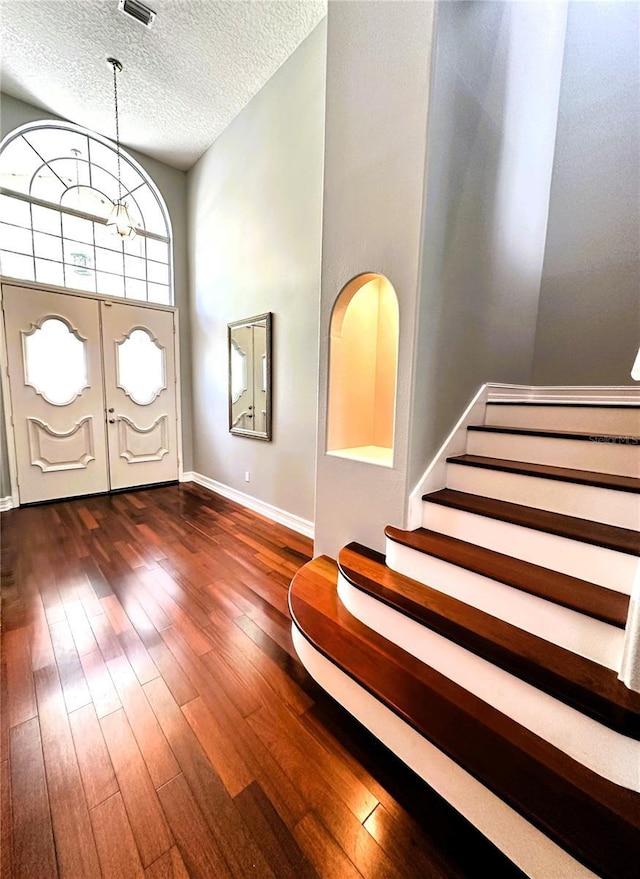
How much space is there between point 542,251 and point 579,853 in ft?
10.2

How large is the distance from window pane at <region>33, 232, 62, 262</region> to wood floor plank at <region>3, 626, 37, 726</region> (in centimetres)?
389

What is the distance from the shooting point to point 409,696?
114cm

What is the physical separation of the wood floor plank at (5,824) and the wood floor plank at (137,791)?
270mm

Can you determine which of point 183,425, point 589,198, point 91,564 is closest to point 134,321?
point 183,425

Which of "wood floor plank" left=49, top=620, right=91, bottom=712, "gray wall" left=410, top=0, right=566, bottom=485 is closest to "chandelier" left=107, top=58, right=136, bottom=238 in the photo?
"gray wall" left=410, top=0, right=566, bottom=485

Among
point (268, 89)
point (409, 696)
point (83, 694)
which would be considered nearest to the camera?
point (409, 696)

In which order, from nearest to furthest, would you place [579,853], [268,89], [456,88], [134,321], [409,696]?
1. [579,853]
2. [409,696]
3. [456,88]
4. [268,89]
5. [134,321]

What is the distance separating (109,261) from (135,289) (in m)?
0.39

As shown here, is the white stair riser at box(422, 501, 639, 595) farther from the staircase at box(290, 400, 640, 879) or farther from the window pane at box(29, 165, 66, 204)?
the window pane at box(29, 165, 66, 204)

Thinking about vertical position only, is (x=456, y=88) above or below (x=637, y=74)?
below

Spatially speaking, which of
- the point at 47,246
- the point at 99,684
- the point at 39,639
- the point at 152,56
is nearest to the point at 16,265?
the point at 47,246

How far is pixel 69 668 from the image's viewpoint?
1.59 metres

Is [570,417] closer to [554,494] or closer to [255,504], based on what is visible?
[554,494]

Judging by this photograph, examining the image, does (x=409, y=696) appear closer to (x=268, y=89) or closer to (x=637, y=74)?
(x=637, y=74)
